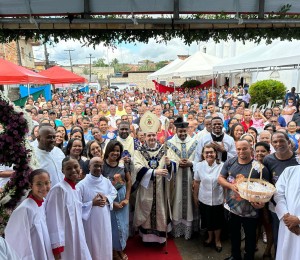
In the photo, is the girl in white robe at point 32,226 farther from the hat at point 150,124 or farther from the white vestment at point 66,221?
the hat at point 150,124

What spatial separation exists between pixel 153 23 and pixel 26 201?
84.4 inches

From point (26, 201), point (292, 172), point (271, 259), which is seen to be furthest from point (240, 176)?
point (26, 201)

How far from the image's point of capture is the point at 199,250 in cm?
433

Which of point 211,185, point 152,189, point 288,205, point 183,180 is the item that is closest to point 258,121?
point 183,180

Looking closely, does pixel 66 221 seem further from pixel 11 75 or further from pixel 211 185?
pixel 11 75

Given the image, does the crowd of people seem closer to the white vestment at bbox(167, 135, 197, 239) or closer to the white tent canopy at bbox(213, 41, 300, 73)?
the white vestment at bbox(167, 135, 197, 239)

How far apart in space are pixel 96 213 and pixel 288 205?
2158 millimetres

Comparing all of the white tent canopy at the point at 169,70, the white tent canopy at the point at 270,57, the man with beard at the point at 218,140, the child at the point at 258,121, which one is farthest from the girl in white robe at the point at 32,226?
the white tent canopy at the point at 169,70

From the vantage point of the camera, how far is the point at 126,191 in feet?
13.4

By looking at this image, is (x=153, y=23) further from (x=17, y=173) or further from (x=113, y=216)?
(x=113, y=216)

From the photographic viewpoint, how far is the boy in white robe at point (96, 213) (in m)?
3.52

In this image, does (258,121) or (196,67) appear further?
(196,67)

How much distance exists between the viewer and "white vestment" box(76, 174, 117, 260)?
354 cm

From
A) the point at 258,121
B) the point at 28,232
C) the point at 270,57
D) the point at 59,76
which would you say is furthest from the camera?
the point at 59,76
